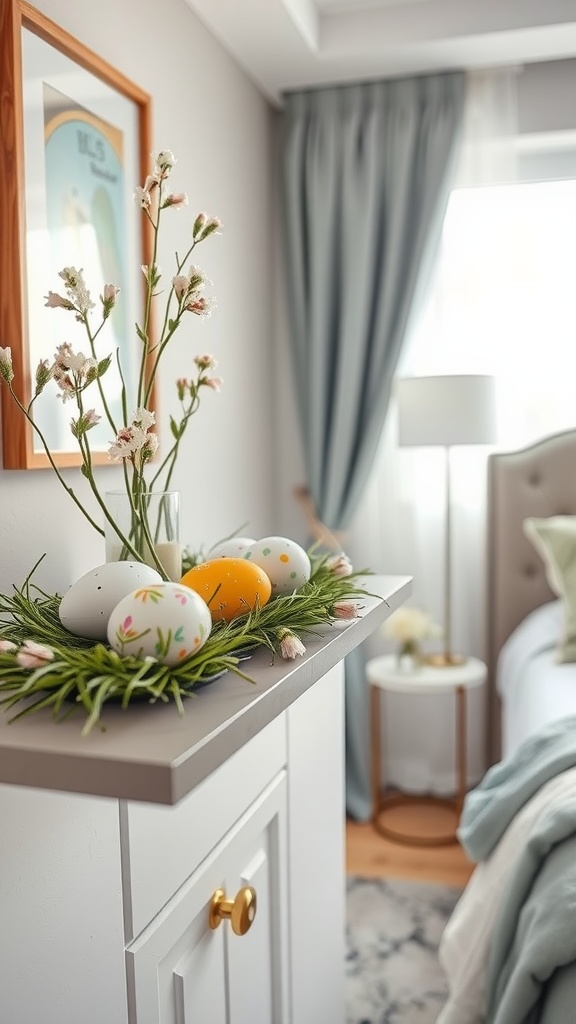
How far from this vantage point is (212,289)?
2.49m

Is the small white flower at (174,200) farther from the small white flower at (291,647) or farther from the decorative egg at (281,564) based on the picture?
the small white flower at (291,647)

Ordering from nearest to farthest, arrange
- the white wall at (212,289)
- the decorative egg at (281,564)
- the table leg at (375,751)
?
the decorative egg at (281,564), the white wall at (212,289), the table leg at (375,751)

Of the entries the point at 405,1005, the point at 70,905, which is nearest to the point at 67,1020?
the point at 70,905

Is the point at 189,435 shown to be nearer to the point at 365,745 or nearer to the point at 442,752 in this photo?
the point at 365,745

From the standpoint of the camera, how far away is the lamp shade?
265 centimetres

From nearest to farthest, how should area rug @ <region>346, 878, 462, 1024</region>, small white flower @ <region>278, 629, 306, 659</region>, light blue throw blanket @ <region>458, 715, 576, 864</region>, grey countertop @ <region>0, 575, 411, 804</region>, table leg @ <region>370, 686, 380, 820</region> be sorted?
grey countertop @ <region>0, 575, 411, 804</region> < small white flower @ <region>278, 629, 306, 659</region> < light blue throw blanket @ <region>458, 715, 576, 864</region> < area rug @ <region>346, 878, 462, 1024</region> < table leg @ <region>370, 686, 380, 820</region>

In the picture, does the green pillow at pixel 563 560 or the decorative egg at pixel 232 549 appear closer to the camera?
the decorative egg at pixel 232 549

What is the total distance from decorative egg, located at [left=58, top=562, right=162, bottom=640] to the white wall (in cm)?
42

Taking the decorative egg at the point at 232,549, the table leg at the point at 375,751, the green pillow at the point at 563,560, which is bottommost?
the table leg at the point at 375,751

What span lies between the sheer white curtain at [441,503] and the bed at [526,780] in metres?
0.12

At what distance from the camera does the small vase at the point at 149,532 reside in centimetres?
124

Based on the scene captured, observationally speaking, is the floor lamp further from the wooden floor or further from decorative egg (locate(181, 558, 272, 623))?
decorative egg (locate(181, 558, 272, 623))

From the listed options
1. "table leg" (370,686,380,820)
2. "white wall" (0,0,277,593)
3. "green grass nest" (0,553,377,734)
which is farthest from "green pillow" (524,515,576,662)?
"green grass nest" (0,553,377,734)

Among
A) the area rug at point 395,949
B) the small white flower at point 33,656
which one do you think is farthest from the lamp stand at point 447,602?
the small white flower at point 33,656
